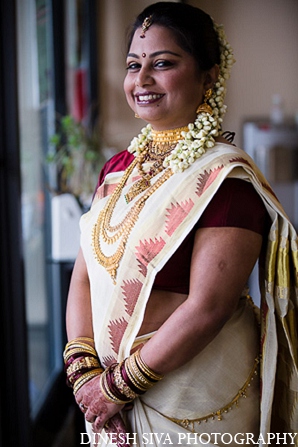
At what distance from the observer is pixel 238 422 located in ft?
4.00

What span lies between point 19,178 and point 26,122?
760 mm

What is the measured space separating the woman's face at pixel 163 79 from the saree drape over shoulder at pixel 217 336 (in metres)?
0.11

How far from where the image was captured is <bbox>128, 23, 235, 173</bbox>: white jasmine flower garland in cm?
115

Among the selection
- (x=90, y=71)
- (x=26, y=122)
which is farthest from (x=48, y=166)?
(x=90, y=71)

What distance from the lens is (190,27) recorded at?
1127 millimetres

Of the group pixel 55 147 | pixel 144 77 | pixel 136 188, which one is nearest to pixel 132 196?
pixel 136 188

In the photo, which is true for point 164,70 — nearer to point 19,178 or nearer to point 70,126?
point 19,178

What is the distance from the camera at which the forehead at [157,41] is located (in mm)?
1124

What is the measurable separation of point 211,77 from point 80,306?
58 centimetres

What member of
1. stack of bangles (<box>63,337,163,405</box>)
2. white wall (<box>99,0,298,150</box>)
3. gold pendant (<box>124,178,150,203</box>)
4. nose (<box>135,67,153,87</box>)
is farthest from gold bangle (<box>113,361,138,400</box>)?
white wall (<box>99,0,298,150</box>)

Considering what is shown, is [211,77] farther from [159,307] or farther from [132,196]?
[159,307]

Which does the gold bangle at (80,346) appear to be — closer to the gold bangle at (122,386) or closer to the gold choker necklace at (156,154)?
the gold bangle at (122,386)

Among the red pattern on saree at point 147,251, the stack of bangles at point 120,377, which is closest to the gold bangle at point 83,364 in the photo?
the stack of bangles at point 120,377

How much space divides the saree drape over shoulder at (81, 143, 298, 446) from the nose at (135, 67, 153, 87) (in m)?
0.18
